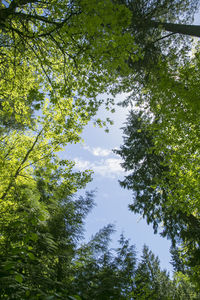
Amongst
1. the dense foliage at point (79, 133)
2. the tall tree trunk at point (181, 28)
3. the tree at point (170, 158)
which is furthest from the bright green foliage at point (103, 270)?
the tall tree trunk at point (181, 28)

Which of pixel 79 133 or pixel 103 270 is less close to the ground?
pixel 79 133

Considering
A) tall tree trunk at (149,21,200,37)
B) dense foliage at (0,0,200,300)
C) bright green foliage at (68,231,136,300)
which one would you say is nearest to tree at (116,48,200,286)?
dense foliage at (0,0,200,300)

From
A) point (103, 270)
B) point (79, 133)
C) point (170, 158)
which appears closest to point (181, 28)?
point (170, 158)

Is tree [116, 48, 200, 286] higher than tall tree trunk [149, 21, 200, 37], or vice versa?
tall tree trunk [149, 21, 200, 37]

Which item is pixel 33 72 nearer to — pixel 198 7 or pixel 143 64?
pixel 143 64

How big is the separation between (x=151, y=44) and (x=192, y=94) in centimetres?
367

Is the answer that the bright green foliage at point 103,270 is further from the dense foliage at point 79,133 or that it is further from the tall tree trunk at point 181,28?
the tall tree trunk at point 181,28

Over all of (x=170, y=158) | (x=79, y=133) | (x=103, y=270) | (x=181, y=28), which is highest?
(x=181, y=28)

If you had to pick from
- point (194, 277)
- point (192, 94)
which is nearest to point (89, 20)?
point (192, 94)

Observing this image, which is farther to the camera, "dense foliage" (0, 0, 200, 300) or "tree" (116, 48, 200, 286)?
"tree" (116, 48, 200, 286)

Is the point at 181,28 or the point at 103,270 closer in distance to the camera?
the point at 103,270

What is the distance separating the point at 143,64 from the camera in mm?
7898

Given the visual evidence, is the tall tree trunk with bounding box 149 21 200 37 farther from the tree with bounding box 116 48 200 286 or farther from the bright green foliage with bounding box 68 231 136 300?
the bright green foliage with bounding box 68 231 136 300

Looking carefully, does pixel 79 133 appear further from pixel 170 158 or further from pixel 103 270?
pixel 103 270
